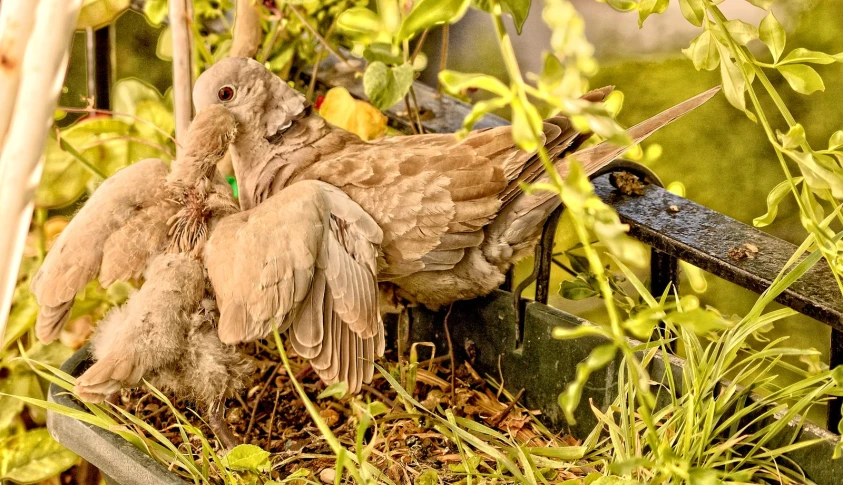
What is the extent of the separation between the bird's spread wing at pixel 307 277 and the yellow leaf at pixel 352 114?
0.26m

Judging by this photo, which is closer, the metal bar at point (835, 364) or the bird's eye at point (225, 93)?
the metal bar at point (835, 364)

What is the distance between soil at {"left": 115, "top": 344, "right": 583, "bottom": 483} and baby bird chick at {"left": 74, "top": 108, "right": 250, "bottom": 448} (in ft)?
0.19

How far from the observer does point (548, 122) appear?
2.30 feet

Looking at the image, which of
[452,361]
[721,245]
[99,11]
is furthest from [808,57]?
[99,11]

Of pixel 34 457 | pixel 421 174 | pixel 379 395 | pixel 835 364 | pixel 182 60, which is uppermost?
pixel 182 60

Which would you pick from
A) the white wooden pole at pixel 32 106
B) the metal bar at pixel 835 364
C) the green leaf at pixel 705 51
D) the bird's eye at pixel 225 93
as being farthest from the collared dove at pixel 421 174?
the white wooden pole at pixel 32 106

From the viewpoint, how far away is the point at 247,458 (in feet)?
1.96

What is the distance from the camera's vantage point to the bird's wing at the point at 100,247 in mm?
659

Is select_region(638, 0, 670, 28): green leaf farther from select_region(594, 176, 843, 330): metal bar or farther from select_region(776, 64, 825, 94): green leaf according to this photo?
select_region(594, 176, 843, 330): metal bar

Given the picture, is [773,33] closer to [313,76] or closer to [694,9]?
[694,9]

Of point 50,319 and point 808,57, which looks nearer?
point 808,57

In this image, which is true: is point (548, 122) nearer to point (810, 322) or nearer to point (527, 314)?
point (527, 314)

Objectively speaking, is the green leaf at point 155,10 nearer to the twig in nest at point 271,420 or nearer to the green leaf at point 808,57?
the twig in nest at point 271,420

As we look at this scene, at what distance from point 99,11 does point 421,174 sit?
1.64 feet
